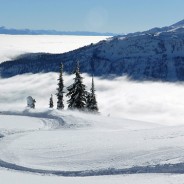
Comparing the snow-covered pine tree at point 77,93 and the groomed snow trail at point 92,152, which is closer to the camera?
the groomed snow trail at point 92,152

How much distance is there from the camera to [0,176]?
55.6 ft

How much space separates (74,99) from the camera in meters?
61.4

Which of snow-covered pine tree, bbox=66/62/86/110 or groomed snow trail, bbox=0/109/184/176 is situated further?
snow-covered pine tree, bbox=66/62/86/110

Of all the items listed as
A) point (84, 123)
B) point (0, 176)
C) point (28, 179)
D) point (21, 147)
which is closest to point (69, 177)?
point (28, 179)

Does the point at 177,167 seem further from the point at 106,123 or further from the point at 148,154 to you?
the point at 106,123

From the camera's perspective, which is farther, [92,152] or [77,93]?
[77,93]

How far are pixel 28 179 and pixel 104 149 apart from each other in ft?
14.5

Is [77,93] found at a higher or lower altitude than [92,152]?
lower

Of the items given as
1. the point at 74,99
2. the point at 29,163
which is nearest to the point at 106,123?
the point at 29,163

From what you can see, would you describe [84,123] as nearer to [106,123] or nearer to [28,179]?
[106,123]

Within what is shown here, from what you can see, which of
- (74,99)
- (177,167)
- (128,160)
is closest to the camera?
(177,167)

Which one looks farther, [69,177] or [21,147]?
[21,147]

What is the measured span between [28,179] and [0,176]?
119 centimetres

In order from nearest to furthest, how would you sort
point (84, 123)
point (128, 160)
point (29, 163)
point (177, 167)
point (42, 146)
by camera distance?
point (177, 167) → point (128, 160) → point (29, 163) → point (42, 146) → point (84, 123)
